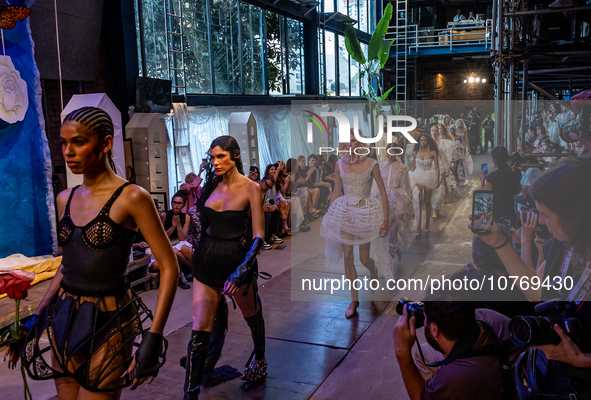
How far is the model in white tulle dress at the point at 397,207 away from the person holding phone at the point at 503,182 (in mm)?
1539

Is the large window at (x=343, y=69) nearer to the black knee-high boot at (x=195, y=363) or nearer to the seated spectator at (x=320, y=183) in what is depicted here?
the seated spectator at (x=320, y=183)

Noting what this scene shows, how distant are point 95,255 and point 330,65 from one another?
19.0m

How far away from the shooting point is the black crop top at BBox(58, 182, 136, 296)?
222 centimetres

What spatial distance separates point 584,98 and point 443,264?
449 centimetres

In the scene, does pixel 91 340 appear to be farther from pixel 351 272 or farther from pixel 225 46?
pixel 225 46

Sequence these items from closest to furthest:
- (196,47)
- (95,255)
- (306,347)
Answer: (95,255), (306,347), (196,47)

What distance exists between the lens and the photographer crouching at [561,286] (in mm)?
1952

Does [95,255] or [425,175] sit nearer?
[95,255]

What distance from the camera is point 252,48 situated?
13734mm

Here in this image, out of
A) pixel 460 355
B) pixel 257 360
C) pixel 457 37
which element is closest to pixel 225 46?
pixel 257 360

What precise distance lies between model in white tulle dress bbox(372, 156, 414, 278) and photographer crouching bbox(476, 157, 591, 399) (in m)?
3.72

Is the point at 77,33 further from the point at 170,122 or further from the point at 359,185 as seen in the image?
the point at 359,185

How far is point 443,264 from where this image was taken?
295 inches

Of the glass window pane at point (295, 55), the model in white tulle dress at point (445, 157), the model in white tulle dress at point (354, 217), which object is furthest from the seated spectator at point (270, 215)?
the glass window pane at point (295, 55)
